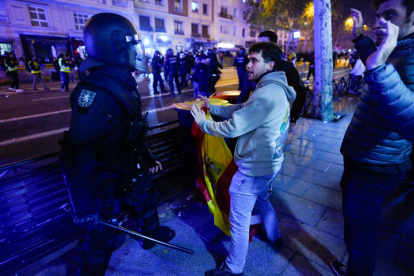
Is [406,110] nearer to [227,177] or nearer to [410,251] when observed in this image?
[227,177]

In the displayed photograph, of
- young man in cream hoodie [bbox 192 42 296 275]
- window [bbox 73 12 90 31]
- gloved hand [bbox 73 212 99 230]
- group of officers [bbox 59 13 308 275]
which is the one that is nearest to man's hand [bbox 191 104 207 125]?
young man in cream hoodie [bbox 192 42 296 275]

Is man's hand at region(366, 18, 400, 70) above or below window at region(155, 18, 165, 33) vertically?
below

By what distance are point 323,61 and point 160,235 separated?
6.71m

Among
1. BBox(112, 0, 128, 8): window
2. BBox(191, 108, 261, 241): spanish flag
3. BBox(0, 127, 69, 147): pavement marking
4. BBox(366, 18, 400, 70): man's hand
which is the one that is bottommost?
BBox(0, 127, 69, 147): pavement marking

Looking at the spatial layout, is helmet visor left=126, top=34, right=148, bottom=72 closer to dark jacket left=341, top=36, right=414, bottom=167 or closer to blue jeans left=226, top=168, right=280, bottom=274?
blue jeans left=226, top=168, right=280, bottom=274

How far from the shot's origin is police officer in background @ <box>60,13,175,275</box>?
1623 millimetres

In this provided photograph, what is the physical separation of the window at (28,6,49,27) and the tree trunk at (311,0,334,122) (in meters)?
30.4

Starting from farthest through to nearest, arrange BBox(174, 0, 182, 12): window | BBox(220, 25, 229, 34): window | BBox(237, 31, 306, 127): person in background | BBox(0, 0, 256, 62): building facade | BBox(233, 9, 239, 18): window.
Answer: BBox(233, 9, 239, 18): window < BBox(220, 25, 229, 34): window < BBox(174, 0, 182, 12): window < BBox(0, 0, 256, 62): building facade < BBox(237, 31, 306, 127): person in background

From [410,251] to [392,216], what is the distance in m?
0.63

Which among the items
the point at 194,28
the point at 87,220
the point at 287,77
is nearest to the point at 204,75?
the point at 287,77

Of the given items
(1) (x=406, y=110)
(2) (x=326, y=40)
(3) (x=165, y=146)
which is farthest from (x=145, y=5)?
(1) (x=406, y=110)

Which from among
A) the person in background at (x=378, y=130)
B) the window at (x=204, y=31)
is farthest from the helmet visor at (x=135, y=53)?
the window at (x=204, y=31)

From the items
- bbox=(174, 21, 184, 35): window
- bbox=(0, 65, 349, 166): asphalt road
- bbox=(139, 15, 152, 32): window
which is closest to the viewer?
bbox=(0, 65, 349, 166): asphalt road

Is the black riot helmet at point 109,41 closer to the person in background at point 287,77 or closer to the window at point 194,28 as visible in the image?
the person in background at point 287,77
